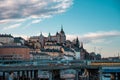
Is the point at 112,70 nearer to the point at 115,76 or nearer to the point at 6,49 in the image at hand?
the point at 115,76

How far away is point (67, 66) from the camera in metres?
95.9

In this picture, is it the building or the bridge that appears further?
the building

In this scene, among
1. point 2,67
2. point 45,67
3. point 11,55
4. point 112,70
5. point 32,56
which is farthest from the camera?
point 32,56

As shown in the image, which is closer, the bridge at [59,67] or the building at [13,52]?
the bridge at [59,67]

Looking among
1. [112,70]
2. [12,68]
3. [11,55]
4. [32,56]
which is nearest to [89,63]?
[112,70]

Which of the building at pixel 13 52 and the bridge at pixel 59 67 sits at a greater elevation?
the building at pixel 13 52

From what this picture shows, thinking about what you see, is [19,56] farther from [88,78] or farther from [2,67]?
[2,67]

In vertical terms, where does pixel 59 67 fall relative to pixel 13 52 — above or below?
below

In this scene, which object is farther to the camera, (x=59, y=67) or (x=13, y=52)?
(x=13, y=52)

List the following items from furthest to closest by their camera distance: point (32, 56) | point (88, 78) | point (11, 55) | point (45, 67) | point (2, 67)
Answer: point (32, 56) → point (11, 55) → point (88, 78) → point (45, 67) → point (2, 67)

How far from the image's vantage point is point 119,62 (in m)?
106

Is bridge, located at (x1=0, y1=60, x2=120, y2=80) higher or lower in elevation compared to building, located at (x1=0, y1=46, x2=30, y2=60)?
lower

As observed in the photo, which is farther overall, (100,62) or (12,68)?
(100,62)

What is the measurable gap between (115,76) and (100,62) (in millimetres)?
8026
